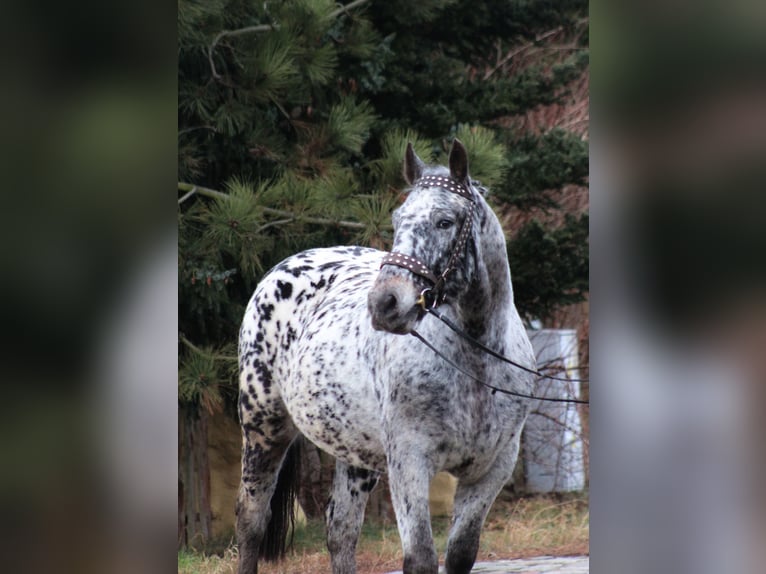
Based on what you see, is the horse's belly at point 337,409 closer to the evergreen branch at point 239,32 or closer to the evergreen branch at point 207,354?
the evergreen branch at point 207,354

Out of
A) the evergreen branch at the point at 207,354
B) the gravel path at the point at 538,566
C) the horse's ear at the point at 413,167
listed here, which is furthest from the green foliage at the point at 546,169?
the horse's ear at the point at 413,167

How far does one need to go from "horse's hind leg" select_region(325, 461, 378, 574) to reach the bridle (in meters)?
0.85

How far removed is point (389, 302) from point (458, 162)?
46 centimetres

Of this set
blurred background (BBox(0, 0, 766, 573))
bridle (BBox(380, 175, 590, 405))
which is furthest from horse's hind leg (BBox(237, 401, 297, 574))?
blurred background (BBox(0, 0, 766, 573))

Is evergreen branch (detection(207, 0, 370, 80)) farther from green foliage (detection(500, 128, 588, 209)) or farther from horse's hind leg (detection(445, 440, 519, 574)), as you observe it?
horse's hind leg (detection(445, 440, 519, 574))

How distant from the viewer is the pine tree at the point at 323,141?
12.8 ft

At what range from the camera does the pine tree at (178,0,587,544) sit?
3.92 meters
